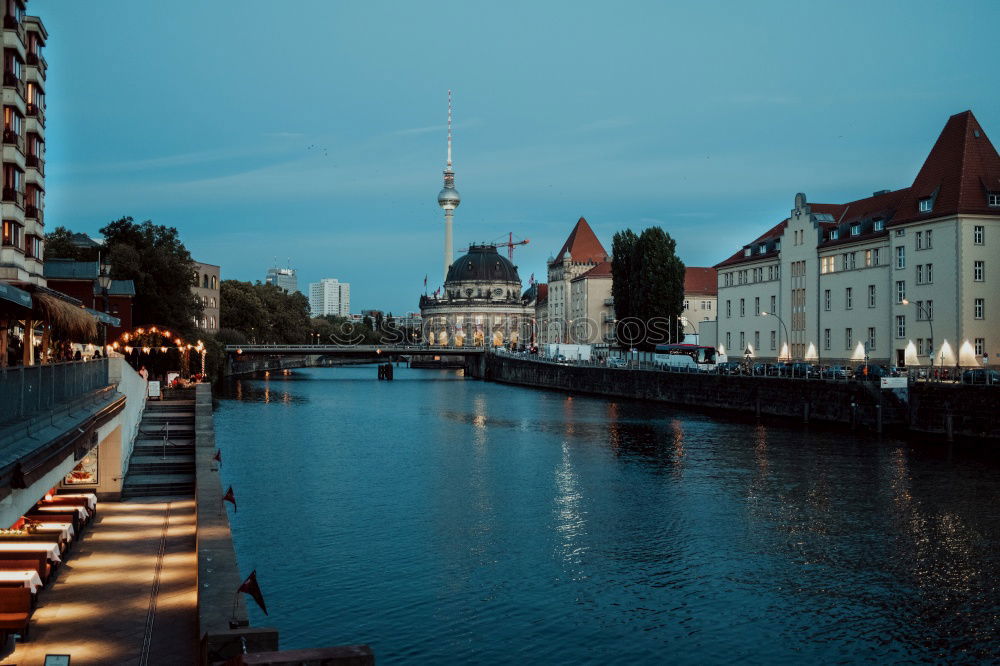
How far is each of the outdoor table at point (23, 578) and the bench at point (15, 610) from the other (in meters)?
0.72

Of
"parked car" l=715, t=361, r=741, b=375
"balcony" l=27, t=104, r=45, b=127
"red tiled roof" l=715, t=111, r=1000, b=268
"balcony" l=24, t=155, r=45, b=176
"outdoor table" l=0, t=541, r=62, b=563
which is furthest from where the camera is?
"parked car" l=715, t=361, r=741, b=375

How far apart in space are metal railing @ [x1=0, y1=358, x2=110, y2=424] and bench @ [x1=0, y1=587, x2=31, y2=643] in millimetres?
3157

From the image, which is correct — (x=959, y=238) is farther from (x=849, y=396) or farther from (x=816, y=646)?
(x=816, y=646)

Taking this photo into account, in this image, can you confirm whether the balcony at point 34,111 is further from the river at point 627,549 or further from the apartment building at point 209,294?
the apartment building at point 209,294

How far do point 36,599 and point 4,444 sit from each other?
230 inches

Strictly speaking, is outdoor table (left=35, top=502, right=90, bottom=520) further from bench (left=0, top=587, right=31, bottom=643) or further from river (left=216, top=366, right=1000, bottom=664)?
bench (left=0, top=587, right=31, bottom=643)

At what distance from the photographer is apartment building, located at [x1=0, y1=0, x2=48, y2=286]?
44594 millimetres

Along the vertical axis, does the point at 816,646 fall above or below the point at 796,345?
below

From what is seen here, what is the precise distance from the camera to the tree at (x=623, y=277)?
10631 centimetres

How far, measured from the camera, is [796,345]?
89125 mm

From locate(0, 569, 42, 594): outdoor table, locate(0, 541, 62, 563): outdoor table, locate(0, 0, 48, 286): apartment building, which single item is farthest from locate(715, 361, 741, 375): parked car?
locate(0, 569, 42, 594): outdoor table

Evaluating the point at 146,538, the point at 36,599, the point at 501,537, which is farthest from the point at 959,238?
the point at 36,599

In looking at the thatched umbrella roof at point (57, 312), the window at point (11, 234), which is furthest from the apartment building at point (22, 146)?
the thatched umbrella roof at point (57, 312)

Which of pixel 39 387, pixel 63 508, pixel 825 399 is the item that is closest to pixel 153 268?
pixel 825 399
